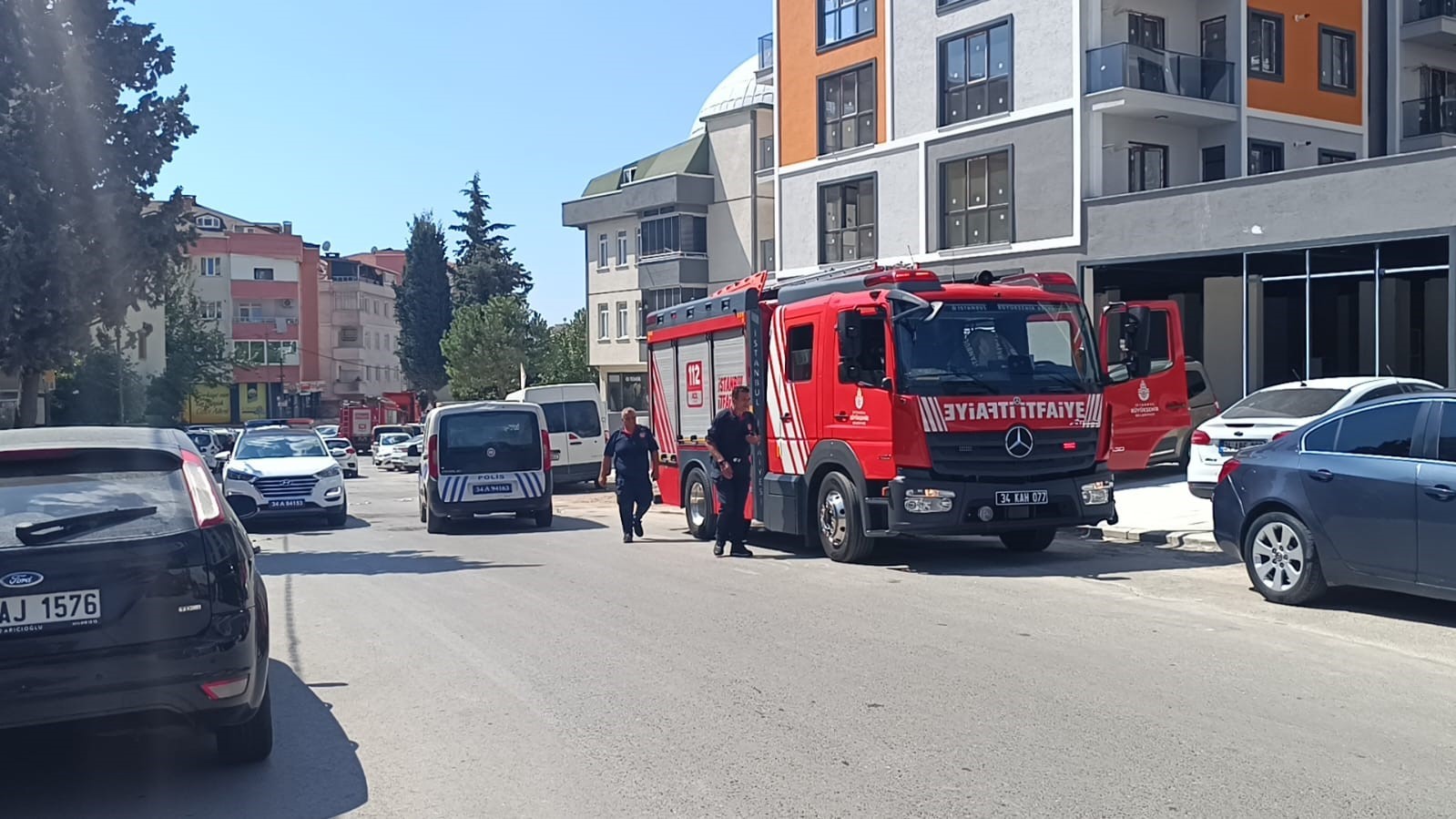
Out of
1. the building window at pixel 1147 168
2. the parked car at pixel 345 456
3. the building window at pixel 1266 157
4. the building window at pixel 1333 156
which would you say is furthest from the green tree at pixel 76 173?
the building window at pixel 1333 156

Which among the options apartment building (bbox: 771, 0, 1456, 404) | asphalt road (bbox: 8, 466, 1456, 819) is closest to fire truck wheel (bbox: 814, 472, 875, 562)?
asphalt road (bbox: 8, 466, 1456, 819)

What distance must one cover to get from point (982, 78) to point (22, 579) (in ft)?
87.7

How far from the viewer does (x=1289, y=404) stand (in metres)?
16.9

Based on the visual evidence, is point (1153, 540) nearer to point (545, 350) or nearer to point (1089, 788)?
point (1089, 788)

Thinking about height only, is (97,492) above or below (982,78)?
below

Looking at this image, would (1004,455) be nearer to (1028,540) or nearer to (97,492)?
(1028,540)

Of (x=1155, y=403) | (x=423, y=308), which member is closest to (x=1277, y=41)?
(x=1155, y=403)

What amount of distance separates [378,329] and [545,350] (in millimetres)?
41445

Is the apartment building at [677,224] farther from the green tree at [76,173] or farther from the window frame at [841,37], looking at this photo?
the green tree at [76,173]

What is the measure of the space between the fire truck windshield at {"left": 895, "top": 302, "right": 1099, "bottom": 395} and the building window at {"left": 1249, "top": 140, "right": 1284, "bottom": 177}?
18736 millimetres

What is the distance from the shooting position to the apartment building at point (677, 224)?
159 ft

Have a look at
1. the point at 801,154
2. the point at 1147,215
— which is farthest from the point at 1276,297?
the point at 801,154

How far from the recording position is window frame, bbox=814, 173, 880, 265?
3234 centimetres

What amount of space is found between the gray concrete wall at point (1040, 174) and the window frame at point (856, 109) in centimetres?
376
